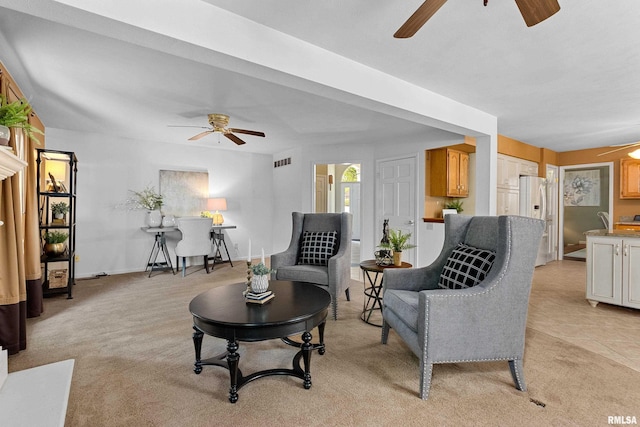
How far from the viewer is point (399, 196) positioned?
5719 millimetres

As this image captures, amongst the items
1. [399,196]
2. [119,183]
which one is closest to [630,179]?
[399,196]

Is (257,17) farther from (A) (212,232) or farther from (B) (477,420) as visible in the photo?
(A) (212,232)

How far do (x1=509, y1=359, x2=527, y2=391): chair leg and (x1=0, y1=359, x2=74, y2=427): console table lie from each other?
2.31m

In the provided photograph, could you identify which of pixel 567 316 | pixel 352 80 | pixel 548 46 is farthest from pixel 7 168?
pixel 567 316

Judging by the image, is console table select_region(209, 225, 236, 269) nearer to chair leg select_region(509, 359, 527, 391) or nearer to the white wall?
the white wall

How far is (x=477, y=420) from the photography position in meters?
1.72

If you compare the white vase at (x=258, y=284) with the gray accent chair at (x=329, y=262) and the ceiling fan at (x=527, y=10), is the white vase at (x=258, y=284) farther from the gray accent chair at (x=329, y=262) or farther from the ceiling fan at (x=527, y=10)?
the ceiling fan at (x=527, y=10)

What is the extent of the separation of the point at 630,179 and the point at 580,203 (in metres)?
1.72

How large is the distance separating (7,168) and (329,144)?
16.0ft

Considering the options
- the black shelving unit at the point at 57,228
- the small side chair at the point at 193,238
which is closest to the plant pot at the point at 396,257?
the small side chair at the point at 193,238

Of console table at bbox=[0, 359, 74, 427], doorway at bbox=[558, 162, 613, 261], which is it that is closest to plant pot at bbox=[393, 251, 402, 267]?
console table at bbox=[0, 359, 74, 427]

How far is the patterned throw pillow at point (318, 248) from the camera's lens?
3609mm

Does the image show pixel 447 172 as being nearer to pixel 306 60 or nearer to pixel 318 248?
pixel 318 248

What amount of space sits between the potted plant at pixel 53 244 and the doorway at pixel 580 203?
8.69m
